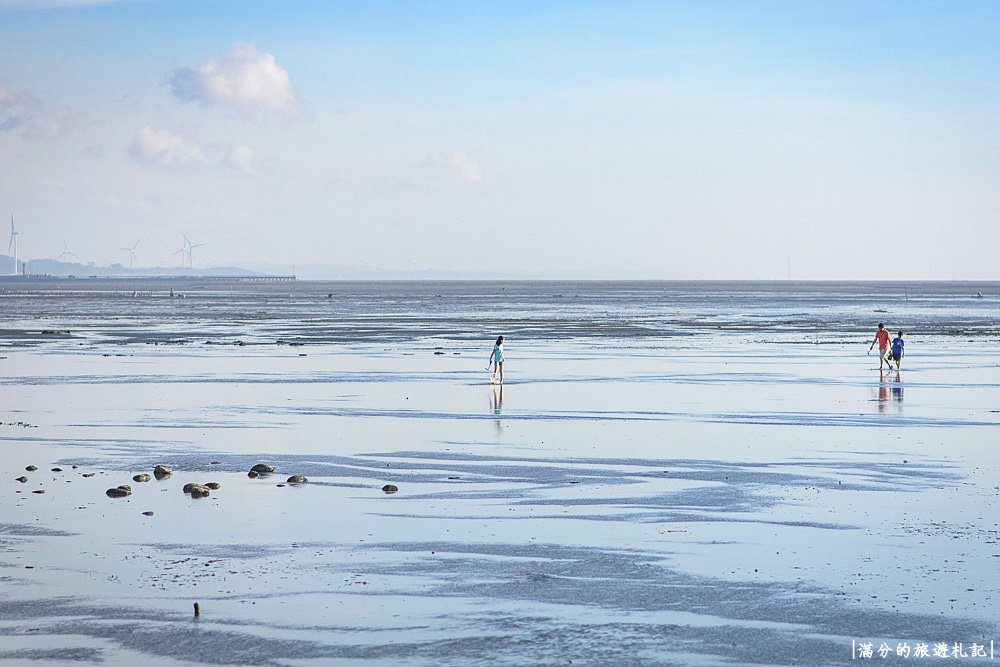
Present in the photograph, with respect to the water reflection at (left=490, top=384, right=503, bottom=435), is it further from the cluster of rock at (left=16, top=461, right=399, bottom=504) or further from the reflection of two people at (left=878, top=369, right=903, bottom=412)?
the reflection of two people at (left=878, top=369, right=903, bottom=412)

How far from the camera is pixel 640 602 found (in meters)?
12.4

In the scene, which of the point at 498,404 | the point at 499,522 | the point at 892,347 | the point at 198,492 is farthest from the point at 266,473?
the point at 892,347

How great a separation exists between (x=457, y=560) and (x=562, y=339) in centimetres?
4882

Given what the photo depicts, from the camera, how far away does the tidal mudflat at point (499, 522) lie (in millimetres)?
11359

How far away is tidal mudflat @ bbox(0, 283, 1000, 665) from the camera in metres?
11.4

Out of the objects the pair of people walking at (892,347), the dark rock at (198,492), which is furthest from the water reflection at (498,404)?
the pair of people walking at (892,347)

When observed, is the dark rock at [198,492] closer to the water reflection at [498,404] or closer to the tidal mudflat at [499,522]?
the tidal mudflat at [499,522]

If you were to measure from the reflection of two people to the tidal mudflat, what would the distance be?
19cm

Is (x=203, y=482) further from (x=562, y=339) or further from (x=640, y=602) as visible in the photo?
(x=562, y=339)

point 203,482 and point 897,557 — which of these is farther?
point 203,482

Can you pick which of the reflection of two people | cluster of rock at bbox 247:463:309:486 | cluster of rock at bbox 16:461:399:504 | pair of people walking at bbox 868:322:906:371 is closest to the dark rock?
cluster of rock at bbox 16:461:399:504

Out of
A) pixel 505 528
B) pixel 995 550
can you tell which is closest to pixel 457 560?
pixel 505 528

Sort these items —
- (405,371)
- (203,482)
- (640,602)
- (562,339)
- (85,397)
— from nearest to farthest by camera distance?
(640,602), (203,482), (85,397), (405,371), (562,339)

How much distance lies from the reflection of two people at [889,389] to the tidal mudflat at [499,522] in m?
0.19
